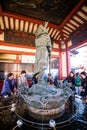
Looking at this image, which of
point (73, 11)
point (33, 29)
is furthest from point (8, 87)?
point (33, 29)

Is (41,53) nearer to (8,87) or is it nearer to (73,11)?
(8,87)

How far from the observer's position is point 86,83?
12.1ft

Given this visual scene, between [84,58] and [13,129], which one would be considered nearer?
[13,129]

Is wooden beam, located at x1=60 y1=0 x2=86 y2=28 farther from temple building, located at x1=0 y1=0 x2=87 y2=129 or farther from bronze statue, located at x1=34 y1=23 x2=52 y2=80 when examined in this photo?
bronze statue, located at x1=34 y1=23 x2=52 y2=80

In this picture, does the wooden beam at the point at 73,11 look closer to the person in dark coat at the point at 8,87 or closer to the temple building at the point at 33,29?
the temple building at the point at 33,29

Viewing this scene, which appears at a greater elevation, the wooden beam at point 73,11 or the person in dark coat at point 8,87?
the wooden beam at point 73,11

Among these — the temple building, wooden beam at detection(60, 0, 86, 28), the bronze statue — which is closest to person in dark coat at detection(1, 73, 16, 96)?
the bronze statue

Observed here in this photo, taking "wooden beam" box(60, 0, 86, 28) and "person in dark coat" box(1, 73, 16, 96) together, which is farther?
"wooden beam" box(60, 0, 86, 28)

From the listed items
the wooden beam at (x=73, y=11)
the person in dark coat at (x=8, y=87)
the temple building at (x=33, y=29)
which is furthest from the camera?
the temple building at (x=33, y=29)

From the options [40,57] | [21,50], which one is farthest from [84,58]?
[40,57]

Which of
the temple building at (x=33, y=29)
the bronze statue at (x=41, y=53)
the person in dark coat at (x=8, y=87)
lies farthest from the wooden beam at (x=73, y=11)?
the person in dark coat at (x=8, y=87)

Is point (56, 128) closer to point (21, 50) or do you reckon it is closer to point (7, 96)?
point (7, 96)

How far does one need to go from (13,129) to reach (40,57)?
168 cm

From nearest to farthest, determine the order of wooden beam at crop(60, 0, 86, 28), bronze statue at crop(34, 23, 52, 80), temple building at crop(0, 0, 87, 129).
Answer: bronze statue at crop(34, 23, 52, 80) → wooden beam at crop(60, 0, 86, 28) → temple building at crop(0, 0, 87, 129)
